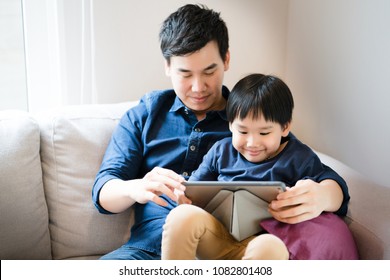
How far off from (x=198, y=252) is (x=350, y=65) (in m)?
0.98

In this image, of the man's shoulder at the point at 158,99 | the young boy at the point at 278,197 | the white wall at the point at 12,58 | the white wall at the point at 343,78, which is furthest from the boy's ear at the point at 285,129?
the white wall at the point at 12,58

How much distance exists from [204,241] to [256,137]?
0.29 meters

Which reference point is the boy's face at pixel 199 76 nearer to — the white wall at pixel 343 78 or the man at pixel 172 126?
the man at pixel 172 126

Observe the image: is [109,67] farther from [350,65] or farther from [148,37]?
[350,65]

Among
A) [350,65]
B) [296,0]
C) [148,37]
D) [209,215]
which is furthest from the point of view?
[296,0]

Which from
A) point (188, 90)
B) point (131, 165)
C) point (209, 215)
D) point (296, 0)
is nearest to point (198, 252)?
point (209, 215)

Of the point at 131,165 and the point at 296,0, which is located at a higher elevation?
the point at 296,0

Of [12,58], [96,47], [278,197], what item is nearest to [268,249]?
[278,197]

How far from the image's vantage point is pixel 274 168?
1307 millimetres

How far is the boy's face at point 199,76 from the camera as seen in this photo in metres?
1.47

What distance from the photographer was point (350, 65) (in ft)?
6.16

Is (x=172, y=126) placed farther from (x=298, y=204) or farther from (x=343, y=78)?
(x=343, y=78)

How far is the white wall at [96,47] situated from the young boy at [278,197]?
68cm

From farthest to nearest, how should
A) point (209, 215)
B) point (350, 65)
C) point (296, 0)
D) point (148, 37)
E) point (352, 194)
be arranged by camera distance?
point (296, 0) < point (148, 37) < point (350, 65) < point (352, 194) < point (209, 215)
